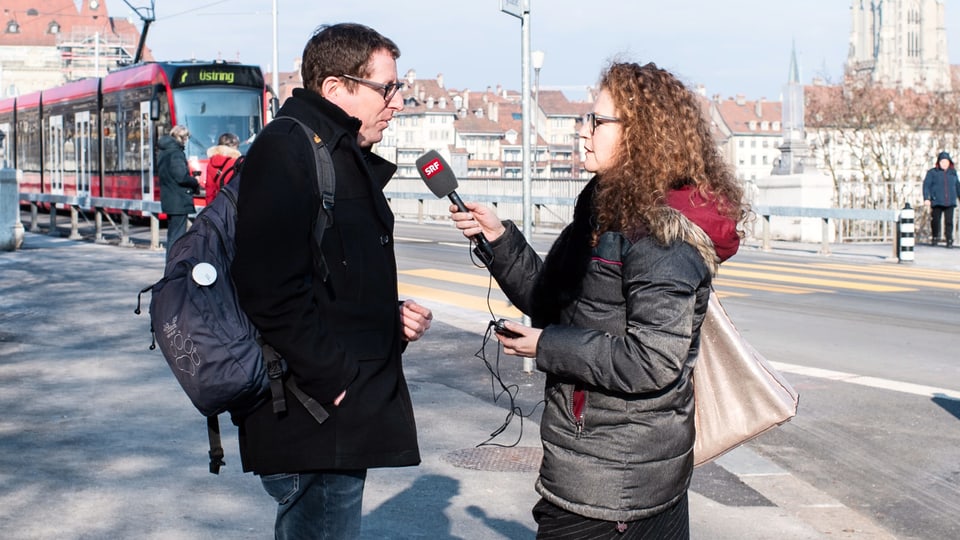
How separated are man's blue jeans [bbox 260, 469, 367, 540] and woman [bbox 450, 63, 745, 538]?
1.56 feet

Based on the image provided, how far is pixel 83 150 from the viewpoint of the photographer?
30.4 meters

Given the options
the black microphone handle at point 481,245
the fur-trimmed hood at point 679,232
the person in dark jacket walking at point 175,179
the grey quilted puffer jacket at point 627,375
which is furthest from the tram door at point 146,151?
the fur-trimmed hood at point 679,232

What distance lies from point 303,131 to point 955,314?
11.8m

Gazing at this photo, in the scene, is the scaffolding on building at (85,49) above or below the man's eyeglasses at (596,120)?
above

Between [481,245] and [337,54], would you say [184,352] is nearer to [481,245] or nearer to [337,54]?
[337,54]

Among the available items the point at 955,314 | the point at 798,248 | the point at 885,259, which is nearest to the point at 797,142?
the point at 798,248

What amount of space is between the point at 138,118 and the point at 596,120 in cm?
2419

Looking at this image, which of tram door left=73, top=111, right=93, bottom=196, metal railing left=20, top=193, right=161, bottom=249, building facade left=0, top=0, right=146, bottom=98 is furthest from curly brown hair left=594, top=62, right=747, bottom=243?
building facade left=0, top=0, right=146, bottom=98

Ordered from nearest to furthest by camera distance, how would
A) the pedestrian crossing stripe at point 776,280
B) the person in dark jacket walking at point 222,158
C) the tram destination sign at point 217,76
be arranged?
the person in dark jacket walking at point 222,158 → the pedestrian crossing stripe at point 776,280 → the tram destination sign at point 217,76

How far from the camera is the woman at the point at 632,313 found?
308 centimetres

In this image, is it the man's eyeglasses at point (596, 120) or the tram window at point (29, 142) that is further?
the tram window at point (29, 142)

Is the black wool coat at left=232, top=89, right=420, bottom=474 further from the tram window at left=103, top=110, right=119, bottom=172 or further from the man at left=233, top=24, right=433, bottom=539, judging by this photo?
the tram window at left=103, top=110, right=119, bottom=172

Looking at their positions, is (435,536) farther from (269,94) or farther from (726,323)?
(269,94)

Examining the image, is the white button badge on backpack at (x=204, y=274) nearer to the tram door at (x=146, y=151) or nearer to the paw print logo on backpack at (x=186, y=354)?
the paw print logo on backpack at (x=186, y=354)
